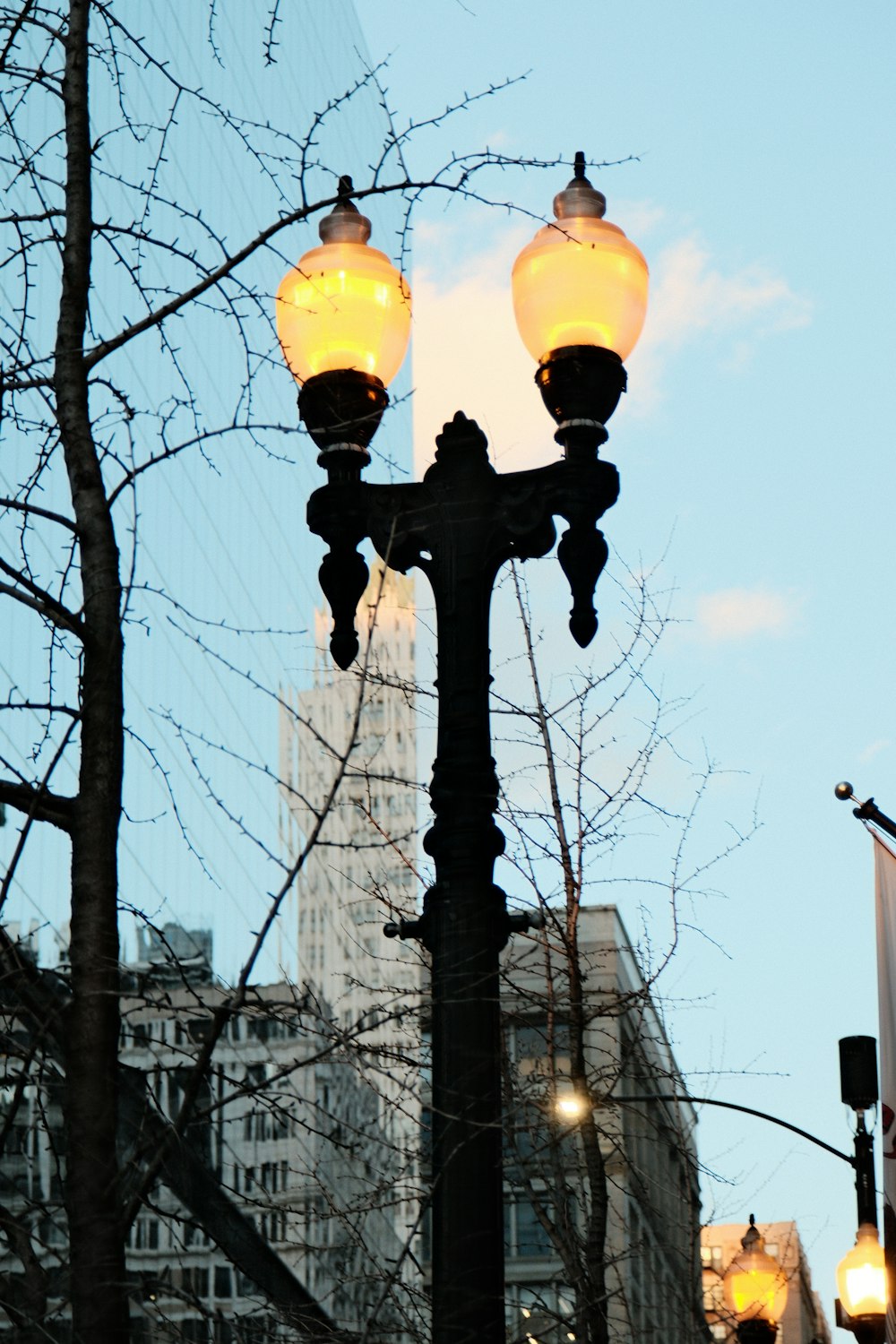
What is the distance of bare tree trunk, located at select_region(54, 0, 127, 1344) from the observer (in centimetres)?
445

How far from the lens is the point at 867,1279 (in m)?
13.2

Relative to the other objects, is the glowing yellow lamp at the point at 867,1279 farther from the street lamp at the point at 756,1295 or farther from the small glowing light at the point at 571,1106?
the small glowing light at the point at 571,1106

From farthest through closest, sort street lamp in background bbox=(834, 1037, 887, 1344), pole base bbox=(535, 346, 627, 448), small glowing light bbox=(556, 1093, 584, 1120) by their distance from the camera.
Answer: street lamp in background bbox=(834, 1037, 887, 1344) → small glowing light bbox=(556, 1093, 584, 1120) → pole base bbox=(535, 346, 627, 448)

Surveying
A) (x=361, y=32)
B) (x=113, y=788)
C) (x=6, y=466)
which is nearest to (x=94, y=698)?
(x=113, y=788)

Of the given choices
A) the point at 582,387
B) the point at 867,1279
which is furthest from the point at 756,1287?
the point at 582,387

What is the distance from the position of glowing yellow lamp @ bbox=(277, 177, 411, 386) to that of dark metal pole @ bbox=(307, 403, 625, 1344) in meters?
0.36

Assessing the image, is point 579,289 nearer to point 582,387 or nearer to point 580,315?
point 580,315

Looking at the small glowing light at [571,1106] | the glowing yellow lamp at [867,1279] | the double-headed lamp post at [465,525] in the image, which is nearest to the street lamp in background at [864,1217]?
the glowing yellow lamp at [867,1279]

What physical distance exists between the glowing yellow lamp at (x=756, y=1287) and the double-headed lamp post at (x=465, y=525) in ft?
28.2

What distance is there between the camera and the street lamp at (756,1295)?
13.9 meters

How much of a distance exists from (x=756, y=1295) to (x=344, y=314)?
31.8ft

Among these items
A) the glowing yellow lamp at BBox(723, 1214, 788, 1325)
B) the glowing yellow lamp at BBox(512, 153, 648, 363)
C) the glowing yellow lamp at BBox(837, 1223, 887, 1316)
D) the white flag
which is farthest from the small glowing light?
the glowing yellow lamp at BBox(723, 1214, 788, 1325)

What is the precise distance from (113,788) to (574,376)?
2355 millimetres

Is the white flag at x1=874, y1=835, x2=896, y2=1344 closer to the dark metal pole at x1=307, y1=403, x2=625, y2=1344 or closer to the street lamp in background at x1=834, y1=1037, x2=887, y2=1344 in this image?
the street lamp in background at x1=834, y1=1037, x2=887, y2=1344
